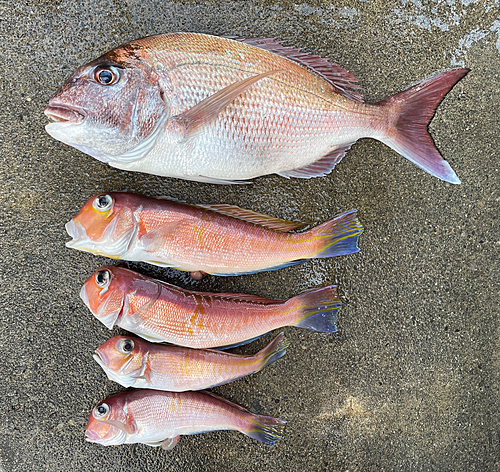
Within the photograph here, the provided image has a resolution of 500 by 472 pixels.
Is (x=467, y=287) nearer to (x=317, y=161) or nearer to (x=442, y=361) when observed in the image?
(x=442, y=361)

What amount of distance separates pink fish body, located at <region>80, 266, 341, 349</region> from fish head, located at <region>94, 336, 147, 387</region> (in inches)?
3.8

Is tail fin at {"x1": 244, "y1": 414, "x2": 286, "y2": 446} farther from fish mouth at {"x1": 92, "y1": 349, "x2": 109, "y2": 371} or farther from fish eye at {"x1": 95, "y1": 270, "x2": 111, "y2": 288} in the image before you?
fish eye at {"x1": 95, "y1": 270, "x2": 111, "y2": 288}

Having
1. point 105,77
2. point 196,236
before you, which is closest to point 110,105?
point 105,77

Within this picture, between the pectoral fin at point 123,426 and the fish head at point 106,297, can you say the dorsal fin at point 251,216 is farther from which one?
the pectoral fin at point 123,426

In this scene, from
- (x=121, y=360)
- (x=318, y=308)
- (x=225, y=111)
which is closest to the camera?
(x=225, y=111)

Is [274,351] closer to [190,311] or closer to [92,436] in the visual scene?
[190,311]

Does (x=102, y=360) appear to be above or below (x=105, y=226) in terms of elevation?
below

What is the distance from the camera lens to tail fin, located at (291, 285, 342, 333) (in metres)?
2.01

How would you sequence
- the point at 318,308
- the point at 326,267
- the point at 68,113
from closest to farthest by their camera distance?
the point at 68,113
the point at 318,308
the point at 326,267

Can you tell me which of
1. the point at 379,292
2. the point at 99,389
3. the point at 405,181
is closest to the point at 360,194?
the point at 405,181

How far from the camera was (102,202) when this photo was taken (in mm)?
1694

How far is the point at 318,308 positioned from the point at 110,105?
58.2 inches

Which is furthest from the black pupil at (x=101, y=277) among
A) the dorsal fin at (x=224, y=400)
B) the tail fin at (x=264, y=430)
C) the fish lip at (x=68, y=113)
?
the tail fin at (x=264, y=430)

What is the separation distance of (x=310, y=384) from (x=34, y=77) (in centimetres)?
242
